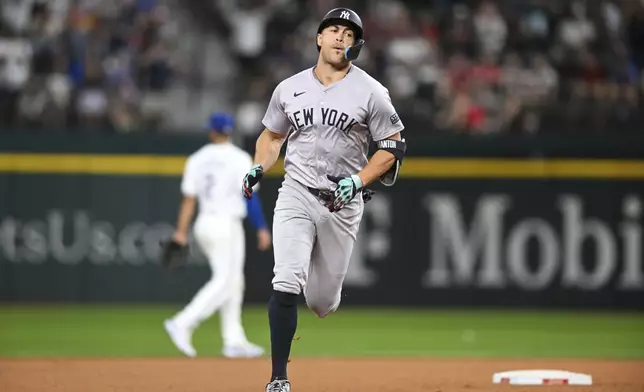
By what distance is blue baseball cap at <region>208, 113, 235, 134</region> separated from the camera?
11.6 meters

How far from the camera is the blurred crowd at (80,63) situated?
16375 millimetres

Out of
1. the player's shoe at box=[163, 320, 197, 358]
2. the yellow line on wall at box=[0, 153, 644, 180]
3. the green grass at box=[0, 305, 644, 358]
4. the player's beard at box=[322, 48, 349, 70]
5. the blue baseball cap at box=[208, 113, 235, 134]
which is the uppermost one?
the player's beard at box=[322, 48, 349, 70]

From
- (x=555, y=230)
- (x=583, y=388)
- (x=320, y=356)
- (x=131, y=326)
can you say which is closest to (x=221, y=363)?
(x=320, y=356)

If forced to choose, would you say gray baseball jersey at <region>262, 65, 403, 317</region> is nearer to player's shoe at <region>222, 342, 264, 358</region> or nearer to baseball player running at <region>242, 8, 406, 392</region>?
baseball player running at <region>242, 8, 406, 392</region>

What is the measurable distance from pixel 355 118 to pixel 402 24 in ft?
35.9

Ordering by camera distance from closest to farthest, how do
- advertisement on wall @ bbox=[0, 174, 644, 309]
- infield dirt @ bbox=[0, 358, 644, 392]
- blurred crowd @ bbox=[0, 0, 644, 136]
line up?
infield dirt @ bbox=[0, 358, 644, 392] < advertisement on wall @ bbox=[0, 174, 644, 309] < blurred crowd @ bbox=[0, 0, 644, 136]

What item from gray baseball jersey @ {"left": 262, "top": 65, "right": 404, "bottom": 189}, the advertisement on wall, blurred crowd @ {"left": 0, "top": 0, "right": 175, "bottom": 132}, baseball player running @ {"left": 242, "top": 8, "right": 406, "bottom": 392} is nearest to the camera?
baseball player running @ {"left": 242, "top": 8, "right": 406, "bottom": 392}

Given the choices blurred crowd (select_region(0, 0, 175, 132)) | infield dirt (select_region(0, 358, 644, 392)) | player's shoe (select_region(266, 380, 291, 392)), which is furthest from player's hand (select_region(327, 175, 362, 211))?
blurred crowd (select_region(0, 0, 175, 132))

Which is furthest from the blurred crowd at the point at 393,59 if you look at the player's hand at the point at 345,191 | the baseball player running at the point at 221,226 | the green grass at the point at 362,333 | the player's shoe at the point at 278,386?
the player's shoe at the point at 278,386

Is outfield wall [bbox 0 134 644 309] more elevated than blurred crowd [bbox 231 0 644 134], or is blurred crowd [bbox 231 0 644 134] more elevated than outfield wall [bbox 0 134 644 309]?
blurred crowd [bbox 231 0 644 134]

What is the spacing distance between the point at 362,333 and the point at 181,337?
3069mm

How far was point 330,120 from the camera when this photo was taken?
7.45m

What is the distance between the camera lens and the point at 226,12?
18594mm

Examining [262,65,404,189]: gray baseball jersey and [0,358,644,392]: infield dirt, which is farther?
[0,358,644,392]: infield dirt
